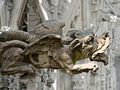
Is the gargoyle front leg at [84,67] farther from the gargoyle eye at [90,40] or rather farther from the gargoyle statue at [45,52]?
the gargoyle eye at [90,40]

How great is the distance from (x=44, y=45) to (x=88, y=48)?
0.68 feet

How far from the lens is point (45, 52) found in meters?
1.91

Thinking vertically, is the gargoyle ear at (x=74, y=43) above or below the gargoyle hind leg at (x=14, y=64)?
above

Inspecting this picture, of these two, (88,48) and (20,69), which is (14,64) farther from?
(88,48)

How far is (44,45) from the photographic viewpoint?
1.89 meters

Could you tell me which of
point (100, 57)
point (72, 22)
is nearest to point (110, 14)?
point (72, 22)

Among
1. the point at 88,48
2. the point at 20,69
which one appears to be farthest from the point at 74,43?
the point at 20,69

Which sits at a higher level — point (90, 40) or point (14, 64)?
point (90, 40)

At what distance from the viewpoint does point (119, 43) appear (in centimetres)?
1034

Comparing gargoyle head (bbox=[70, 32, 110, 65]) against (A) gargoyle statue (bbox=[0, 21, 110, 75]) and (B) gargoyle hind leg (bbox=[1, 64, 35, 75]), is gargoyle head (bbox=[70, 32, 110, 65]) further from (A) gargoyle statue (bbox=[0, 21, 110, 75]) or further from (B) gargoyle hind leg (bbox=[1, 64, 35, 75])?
(B) gargoyle hind leg (bbox=[1, 64, 35, 75])

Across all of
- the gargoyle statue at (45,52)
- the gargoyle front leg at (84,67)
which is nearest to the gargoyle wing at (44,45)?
the gargoyle statue at (45,52)

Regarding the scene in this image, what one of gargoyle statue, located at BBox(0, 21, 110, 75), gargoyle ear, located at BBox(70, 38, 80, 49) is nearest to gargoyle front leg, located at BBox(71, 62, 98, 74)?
gargoyle statue, located at BBox(0, 21, 110, 75)

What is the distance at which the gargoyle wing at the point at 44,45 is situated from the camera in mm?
1874

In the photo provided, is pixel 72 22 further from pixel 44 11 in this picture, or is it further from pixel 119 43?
pixel 119 43
